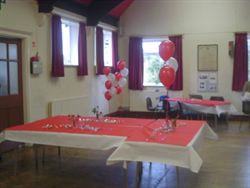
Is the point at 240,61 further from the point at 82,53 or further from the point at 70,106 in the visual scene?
the point at 70,106

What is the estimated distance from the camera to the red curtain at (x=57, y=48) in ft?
23.8

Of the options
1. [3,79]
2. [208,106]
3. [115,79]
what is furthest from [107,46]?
[3,79]

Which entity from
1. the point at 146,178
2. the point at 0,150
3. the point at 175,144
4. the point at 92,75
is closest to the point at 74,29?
the point at 92,75

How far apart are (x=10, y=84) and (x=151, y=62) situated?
5.15m

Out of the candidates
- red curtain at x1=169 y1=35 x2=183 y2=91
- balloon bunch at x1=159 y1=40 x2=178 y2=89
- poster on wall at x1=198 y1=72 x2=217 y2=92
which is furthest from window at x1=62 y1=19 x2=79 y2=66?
balloon bunch at x1=159 y1=40 x2=178 y2=89

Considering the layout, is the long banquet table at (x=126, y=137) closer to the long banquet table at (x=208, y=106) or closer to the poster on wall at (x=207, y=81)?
the long banquet table at (x=208, y=106)

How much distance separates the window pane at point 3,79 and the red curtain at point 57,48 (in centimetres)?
121

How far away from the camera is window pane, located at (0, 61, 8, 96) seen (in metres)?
6.13

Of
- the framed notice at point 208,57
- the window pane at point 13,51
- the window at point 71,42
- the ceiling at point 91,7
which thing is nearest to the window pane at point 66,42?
the window at point 71,42

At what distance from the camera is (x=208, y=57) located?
32.2 ft

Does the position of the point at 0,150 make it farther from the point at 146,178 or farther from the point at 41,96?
the point at 146,178

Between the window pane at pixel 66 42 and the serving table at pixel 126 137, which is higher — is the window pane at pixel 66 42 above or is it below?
above

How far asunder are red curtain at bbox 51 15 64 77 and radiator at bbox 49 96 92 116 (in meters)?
0.61

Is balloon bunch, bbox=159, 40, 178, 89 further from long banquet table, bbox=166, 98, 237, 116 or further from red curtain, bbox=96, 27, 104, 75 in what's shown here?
red curtain, bbox=96, 27, 104, 75
